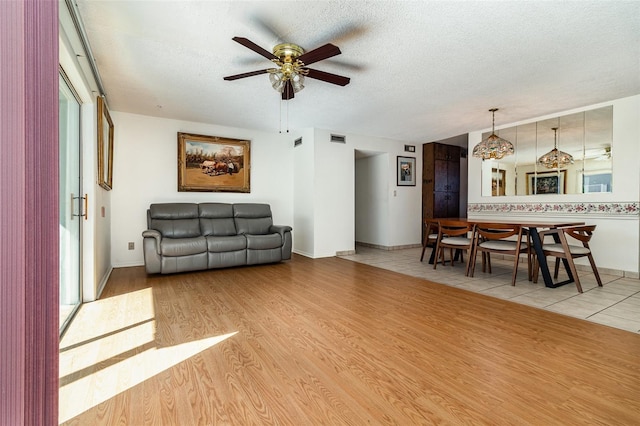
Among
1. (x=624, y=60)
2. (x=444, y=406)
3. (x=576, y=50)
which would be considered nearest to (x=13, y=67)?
(x=444, y=406)

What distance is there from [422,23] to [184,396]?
2.96 meters

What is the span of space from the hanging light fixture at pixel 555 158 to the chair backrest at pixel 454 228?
2.03 meters

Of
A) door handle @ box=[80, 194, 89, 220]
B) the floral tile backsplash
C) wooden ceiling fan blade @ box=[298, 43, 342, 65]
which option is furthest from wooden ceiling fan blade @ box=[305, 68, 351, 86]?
the floral tile backsplash

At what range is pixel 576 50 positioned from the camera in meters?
2.73

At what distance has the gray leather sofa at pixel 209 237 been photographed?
3.94m

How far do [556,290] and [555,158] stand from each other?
253 centimetres

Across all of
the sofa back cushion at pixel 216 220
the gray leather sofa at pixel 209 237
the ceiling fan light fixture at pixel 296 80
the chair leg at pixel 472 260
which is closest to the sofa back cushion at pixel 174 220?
the gray leather sofa at pixel 209 237

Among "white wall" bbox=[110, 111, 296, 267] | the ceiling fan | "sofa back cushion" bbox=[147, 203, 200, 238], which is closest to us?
the ceiling fan

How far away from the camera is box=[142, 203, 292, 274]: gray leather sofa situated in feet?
12.9

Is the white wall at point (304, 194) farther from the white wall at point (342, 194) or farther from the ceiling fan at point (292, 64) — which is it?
the ceiling fan at point (292, 64)

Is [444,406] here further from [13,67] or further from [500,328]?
[13,67]

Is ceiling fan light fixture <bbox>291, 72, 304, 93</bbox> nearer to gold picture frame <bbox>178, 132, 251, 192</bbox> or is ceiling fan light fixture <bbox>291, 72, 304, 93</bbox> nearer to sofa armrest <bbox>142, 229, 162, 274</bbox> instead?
sofa armrest <bbox>142, 229, 162, 274</bbox>

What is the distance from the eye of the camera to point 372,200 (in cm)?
689

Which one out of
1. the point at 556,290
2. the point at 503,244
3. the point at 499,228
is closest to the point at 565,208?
the point at 503,244
